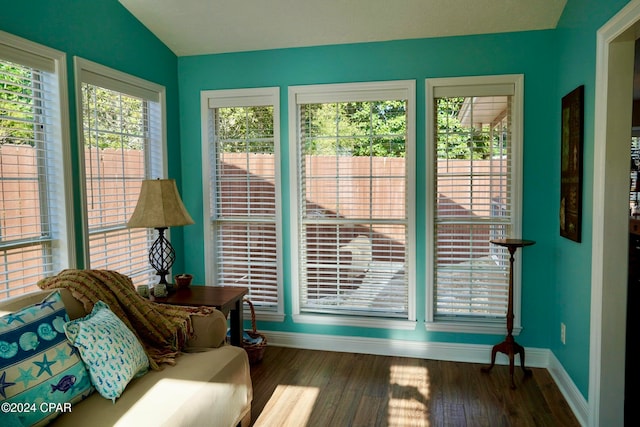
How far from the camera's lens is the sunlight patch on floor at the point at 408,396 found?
9.00 feet

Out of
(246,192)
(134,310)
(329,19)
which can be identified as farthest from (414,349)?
(329,19)

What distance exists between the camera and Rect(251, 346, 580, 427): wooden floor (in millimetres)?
2744

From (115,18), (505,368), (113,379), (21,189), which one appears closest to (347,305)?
(505,368)

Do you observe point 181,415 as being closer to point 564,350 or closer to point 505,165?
point 564,350

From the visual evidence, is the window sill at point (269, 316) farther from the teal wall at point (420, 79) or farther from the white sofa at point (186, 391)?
the white sofa at point (186, 391)

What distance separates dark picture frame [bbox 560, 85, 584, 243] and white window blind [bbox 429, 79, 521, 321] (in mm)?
356

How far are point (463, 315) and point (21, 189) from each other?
3.16 meters

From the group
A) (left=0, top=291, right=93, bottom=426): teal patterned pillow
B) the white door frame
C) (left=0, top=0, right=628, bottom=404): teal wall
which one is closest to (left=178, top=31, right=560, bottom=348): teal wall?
(left=0, top=0, right=628, bottom=404): teal wall

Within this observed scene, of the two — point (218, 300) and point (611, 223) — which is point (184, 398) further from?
point (611, 223)

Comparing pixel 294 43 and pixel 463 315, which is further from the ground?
pixel 294 43

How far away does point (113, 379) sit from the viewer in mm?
1999

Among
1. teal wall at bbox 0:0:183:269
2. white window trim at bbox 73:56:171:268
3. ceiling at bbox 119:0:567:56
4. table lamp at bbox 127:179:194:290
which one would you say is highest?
ceiling at bbox 119:0:567:56

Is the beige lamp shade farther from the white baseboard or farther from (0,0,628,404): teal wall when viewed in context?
the white baseboard

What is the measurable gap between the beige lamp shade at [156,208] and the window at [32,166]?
1.32ft
